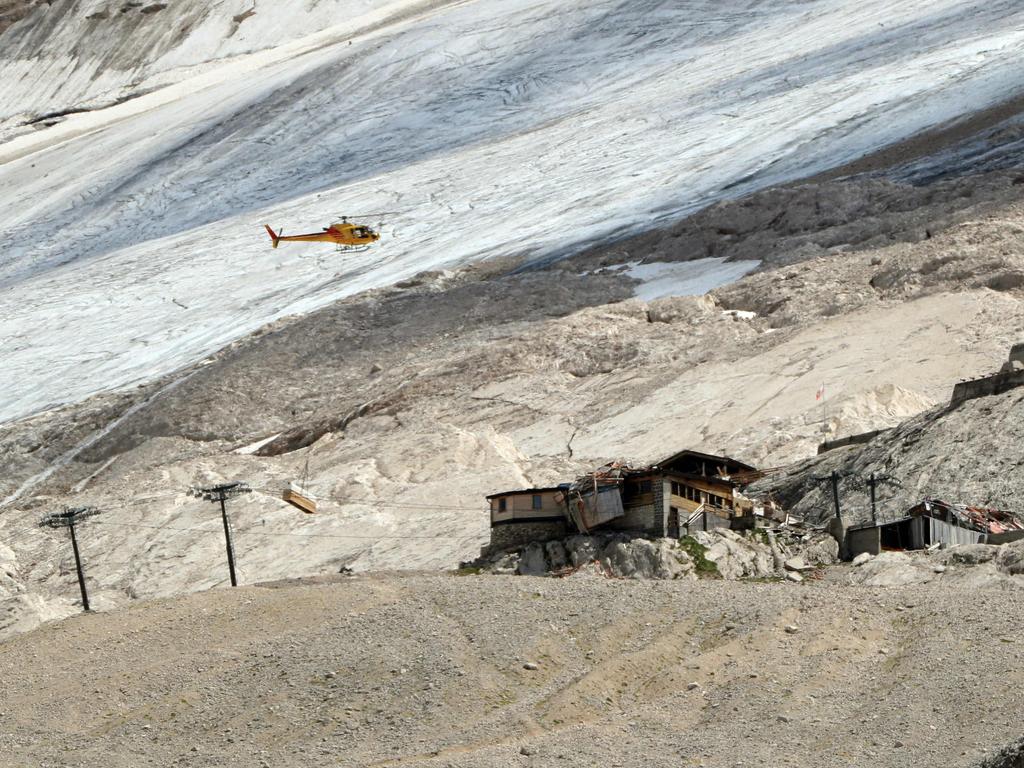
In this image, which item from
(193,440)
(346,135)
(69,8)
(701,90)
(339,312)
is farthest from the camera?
(69,8)

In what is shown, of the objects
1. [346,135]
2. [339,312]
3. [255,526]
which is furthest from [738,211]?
[346,135]

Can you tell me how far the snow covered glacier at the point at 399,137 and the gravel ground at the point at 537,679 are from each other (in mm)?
29299

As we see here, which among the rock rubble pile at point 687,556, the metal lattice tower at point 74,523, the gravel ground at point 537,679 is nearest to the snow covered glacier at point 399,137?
the metal lattice tower at point 74,523

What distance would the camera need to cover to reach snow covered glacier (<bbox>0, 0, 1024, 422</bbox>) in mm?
54531

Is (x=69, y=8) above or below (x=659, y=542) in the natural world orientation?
above

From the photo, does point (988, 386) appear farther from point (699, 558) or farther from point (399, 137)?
point (399, 137)

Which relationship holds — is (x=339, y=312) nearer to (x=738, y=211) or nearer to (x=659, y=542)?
(x=738, y=211)

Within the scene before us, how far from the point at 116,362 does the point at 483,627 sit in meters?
33.9

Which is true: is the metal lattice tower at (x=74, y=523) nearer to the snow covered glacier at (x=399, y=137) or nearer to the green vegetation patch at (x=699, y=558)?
the green vegetation patch at (x=699, y=558)

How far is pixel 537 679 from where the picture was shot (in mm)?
18672

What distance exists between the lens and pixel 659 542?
78.1ft

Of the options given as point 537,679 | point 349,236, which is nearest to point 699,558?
point 537,679

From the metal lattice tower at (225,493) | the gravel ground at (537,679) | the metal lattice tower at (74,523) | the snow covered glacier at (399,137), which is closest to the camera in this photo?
the gravel ground at (537,679)

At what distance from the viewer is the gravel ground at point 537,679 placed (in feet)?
53.4
